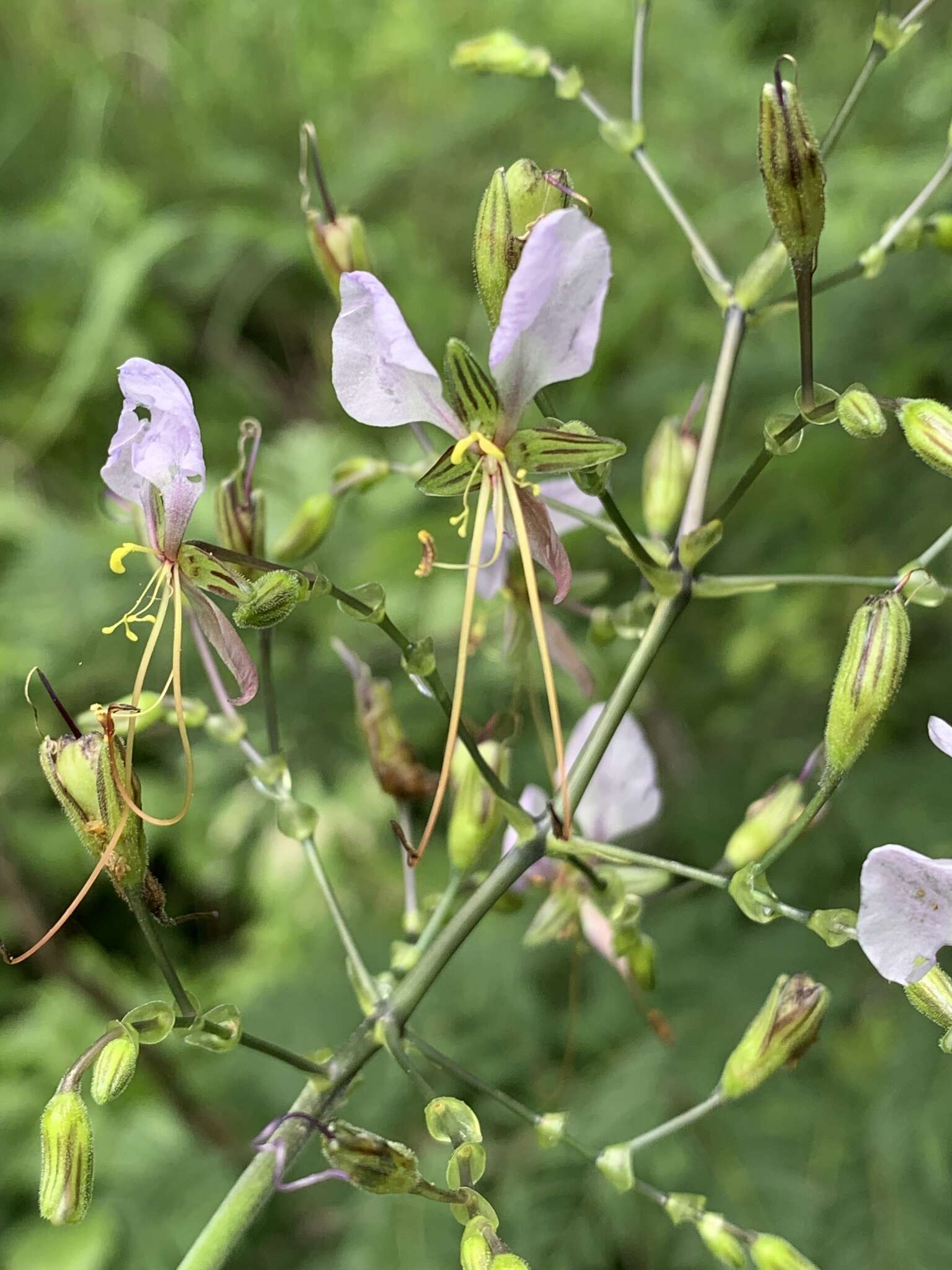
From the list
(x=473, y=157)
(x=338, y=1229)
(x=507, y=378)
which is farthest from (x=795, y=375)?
(x=338, y=1229)

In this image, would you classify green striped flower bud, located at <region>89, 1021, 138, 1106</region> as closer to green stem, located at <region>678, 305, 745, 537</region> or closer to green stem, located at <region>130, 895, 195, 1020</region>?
green stem, located at <region>130, 895, 195, 1020</region>

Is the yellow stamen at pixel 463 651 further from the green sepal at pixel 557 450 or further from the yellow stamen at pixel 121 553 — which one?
the yellow stamen at pixel 121 553

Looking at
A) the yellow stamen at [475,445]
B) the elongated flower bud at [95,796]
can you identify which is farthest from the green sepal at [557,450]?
the elongated flower bud at [95,796]

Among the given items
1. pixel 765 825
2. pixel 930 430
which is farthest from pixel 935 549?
pixel 765 825

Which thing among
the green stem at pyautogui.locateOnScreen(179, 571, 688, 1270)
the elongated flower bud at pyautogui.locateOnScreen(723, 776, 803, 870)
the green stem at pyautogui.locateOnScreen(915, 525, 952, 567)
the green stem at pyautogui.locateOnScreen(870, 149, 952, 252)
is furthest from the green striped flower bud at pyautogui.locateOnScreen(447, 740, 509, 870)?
the green stem at pyautogui.locateOnScreen(870, 149, 952, 252)

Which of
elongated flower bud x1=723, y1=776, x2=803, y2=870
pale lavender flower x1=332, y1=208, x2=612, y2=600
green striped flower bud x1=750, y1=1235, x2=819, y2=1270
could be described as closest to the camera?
pale lavender flower x1=332, y1=208, x2=612, y2=600

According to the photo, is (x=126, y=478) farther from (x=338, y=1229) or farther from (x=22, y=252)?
(x=22, y=252)
